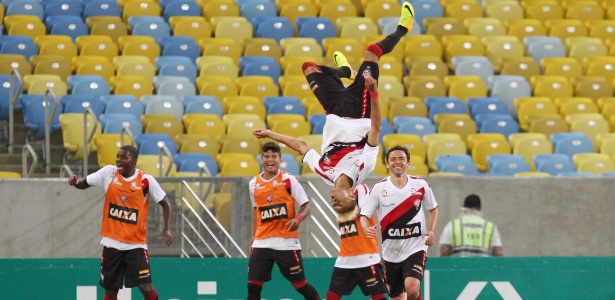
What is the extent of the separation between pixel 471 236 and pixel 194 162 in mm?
4644

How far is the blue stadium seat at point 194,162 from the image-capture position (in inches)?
659

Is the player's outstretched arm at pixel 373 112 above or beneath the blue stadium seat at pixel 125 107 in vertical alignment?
above

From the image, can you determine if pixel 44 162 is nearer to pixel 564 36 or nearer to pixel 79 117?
pixel 79 117

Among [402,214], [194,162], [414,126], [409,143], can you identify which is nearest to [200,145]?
[194,162]

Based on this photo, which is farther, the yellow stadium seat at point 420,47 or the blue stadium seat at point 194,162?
the yellow stadium seat at point 420,47

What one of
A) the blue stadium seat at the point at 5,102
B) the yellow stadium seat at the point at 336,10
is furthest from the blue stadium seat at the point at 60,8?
the yellow stadium seat at the point at 336,10

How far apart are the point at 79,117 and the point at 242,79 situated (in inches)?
121

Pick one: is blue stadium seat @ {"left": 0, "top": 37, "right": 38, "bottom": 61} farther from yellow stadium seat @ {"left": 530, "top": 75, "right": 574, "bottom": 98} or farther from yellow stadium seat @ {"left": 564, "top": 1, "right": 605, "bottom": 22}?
yellow stadium seat @ {"left": 564, "top": 1, "right": 605, "bottom": 22}

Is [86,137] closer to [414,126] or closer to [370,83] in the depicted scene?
[414,126]

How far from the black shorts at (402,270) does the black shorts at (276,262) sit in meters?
0.89

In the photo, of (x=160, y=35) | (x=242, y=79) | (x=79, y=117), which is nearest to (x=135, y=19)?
(x=160, y=35)

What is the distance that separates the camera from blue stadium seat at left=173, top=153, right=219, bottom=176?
1673cm

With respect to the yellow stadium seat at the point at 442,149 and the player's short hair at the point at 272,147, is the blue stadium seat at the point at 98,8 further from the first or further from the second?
the player's short hair at the point at 272,147

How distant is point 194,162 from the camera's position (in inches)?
661
